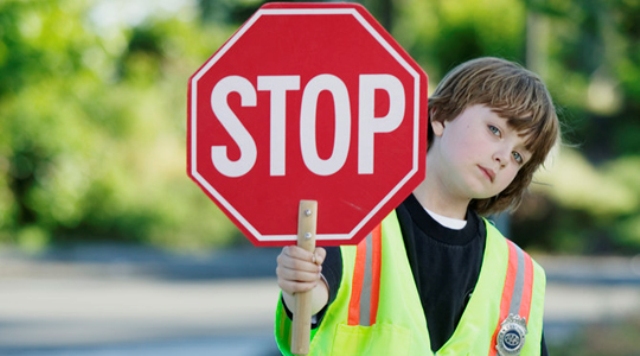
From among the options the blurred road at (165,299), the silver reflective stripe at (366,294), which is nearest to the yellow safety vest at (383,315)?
the silver reflective stripe at (366,294)

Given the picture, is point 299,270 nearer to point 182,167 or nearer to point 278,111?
point 278,111

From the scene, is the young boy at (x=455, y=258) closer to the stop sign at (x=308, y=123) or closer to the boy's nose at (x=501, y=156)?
the boy's nose at (x=501, y=156)

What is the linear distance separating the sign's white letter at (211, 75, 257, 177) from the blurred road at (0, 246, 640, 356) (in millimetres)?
8315

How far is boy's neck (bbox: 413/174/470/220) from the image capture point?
2582 mm

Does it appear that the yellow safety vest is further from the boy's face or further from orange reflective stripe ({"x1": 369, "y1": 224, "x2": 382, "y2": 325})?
the boy's face

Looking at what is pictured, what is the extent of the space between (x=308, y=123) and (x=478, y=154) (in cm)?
46

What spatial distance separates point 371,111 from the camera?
2.24 m

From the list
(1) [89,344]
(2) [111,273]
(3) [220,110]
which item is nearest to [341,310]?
(3) [220,110]

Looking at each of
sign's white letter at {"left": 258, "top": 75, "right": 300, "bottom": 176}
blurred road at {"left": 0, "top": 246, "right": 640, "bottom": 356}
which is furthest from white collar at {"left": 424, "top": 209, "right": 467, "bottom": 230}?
blurred road at {"left": 0, "top": 246, "right": 640, "bottom": 356}

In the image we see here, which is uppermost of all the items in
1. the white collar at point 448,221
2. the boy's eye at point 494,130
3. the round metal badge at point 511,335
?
the boy's eye at point 494,130

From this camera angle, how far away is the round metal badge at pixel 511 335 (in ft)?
8.39

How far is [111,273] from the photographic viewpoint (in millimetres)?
19266

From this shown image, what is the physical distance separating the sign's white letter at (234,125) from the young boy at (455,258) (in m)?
0.24

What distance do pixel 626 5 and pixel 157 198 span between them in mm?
15728
